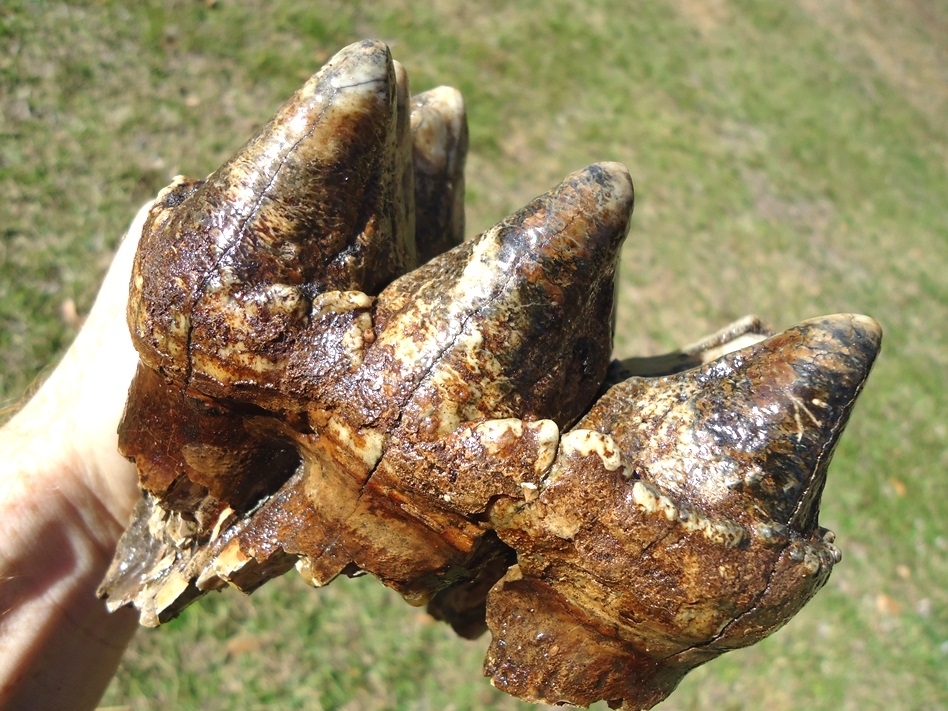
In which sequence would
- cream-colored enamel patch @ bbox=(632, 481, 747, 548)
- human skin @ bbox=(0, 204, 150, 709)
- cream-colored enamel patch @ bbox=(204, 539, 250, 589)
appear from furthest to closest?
human skin @ bbox=(0, 204, 150, 709) < cream-colored enamel patch @ bbox=(204, 539, 250, 589) < cream-colored enamel patch @ bbox=(632, 481, 747, 548)

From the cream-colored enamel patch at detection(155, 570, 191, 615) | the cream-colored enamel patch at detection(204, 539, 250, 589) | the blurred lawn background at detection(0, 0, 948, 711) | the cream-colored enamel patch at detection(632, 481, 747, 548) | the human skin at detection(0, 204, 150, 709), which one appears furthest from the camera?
the blurred lawn background at detection(0, 0, 948, 711)

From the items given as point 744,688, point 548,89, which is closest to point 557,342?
point 744,688

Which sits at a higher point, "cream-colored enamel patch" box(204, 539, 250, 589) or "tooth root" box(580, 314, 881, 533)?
"tooth root" box(580, 314, 881, 533)

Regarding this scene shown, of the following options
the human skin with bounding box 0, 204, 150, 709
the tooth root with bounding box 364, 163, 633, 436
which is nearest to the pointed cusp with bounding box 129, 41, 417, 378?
the tooth root with bounding box 364, 163, 633, 436

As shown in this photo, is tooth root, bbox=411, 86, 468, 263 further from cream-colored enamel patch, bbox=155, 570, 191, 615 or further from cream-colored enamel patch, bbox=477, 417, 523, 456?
cream-colored enamel patch, bbox=155, 570, 191, 615

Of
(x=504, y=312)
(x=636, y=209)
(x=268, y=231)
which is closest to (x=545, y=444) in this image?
(x=504, y=312)

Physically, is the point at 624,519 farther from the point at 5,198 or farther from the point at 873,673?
the point at 873,673
